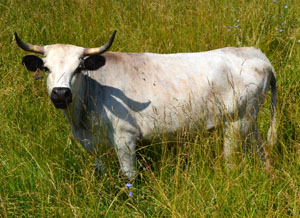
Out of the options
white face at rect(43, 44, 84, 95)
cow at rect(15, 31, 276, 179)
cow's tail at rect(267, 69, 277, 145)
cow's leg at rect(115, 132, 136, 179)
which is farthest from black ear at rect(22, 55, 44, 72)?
cow's tail at rect(267, 69, 277, 145)

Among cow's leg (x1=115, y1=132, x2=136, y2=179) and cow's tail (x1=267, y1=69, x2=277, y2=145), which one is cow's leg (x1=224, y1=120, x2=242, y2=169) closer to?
cow's tail (x1=267, y1=69, x2=277, y2=145)

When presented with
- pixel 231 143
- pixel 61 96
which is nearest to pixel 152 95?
pixel 231 143

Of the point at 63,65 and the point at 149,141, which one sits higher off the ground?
the point at 63,65

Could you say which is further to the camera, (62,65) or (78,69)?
(78,69)

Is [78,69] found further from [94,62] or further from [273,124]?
[273,124]

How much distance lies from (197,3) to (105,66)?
8.79 ft

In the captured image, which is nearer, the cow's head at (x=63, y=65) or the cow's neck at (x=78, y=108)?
the cow's head at (x=63, y=65)

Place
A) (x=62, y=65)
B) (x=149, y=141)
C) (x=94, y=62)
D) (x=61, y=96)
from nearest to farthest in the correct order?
(x=61, y=96) → (x=62, y=65) → (x=94, y=62) → (x=149, y=141)

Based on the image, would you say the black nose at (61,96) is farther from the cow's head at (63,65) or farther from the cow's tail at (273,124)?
the cow's tail at (273,124)

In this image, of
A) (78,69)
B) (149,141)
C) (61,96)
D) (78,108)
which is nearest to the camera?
(61,96)

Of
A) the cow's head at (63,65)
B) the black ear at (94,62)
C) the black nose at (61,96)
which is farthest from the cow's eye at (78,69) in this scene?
the black nose at (61,96)

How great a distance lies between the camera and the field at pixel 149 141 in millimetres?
3164

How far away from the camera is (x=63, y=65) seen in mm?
3684

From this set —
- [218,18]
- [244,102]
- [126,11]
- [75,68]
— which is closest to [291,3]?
[218,18]
